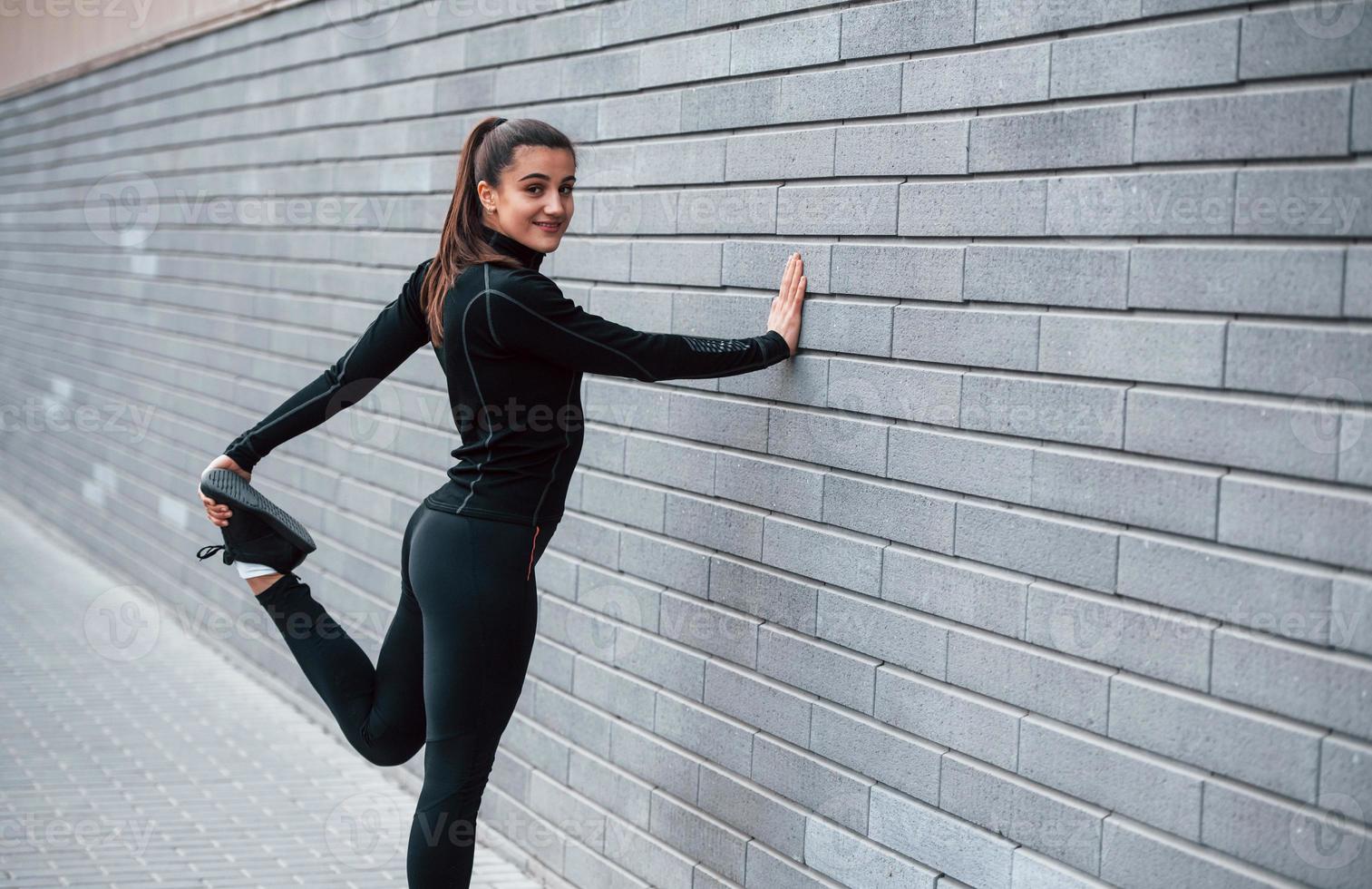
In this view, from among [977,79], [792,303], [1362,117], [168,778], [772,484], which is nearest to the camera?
[1362,117]

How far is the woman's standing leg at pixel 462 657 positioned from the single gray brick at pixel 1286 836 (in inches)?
66.1

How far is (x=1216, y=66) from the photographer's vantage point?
7.97 feet

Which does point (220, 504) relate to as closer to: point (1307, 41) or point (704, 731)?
point (704, 731)

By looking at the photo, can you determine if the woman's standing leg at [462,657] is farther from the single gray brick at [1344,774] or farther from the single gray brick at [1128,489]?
the single gray brick at [1344,774]

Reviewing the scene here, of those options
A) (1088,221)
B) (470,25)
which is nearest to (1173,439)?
(1088,221)

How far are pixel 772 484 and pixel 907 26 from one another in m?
1.18

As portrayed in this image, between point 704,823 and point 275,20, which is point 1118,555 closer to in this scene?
point 704,823

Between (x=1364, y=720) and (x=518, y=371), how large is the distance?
1.97 meters

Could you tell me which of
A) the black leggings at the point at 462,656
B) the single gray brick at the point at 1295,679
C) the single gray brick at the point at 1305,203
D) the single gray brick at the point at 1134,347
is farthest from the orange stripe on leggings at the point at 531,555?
the single gray brick at the point at 1305,203

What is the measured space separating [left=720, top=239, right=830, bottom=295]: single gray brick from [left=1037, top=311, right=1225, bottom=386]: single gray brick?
0.78 meters

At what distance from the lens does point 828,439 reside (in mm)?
3412

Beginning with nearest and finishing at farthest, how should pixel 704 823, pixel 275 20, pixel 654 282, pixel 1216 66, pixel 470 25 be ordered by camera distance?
pixel 1216 66 < pixel 704 823 < pixel 654 282 < pixel 470 25 < pixel 275 20

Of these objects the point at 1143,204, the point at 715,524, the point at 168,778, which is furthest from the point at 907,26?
the point at 168,778

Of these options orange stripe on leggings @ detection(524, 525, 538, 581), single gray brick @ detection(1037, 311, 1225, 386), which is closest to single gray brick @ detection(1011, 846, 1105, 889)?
single gray brick @ detection(1037, 311, 1225, 386)
